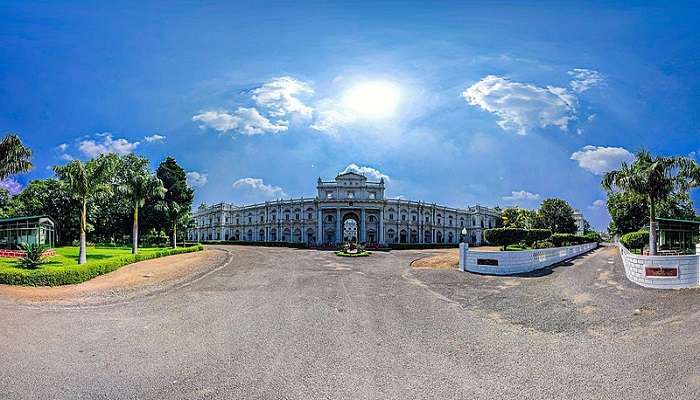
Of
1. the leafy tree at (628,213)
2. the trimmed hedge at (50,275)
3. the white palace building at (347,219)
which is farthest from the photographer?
the white palace building at (347,219)

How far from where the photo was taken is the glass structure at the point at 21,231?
3825cm

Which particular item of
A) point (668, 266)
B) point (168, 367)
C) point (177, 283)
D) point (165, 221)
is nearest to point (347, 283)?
point (177, 283)

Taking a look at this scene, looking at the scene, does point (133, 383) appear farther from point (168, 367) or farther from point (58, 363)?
point (58, 363)

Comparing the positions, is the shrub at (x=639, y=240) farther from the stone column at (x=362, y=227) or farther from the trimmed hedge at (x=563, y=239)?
the stone column at (x=362, y=227)

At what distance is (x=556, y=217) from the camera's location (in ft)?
270

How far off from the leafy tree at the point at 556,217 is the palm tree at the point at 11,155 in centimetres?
8327

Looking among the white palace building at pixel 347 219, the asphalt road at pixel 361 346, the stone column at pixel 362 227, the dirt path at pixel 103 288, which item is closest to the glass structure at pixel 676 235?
the asphalt road at pixel 361 346

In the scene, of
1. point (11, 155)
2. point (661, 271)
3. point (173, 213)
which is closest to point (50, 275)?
point (11, 155)

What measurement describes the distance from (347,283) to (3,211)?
5149cm

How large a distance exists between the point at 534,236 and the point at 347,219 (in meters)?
56.9

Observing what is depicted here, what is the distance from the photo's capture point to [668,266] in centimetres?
1584

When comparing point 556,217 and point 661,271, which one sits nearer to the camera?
point 661,271

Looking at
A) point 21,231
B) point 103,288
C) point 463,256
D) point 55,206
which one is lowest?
point 103,288

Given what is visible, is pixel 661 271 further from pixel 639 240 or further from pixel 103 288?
pixel 103 288
